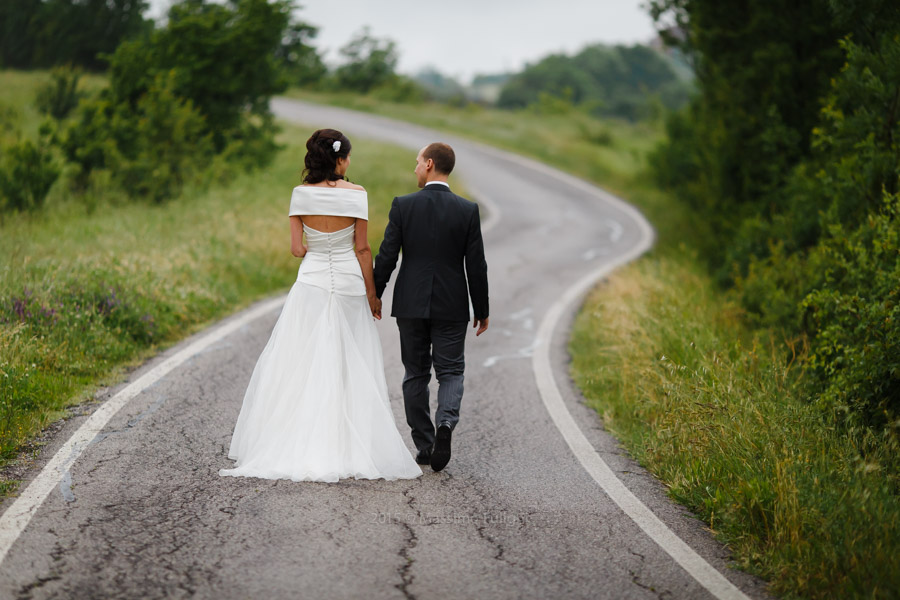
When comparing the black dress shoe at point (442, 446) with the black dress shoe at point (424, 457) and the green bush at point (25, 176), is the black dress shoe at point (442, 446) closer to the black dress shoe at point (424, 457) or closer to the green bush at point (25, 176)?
the black dress shoe at point (424, 457)

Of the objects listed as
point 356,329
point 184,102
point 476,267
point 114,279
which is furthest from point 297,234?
point 184,102

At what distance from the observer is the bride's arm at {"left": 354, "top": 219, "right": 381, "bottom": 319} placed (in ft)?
18.6

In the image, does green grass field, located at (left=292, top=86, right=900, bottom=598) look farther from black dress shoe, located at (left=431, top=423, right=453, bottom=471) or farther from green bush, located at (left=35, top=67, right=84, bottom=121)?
green bush, located at (left=35, top=67, right=84, bottom=121)

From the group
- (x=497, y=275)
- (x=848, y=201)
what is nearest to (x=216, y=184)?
(x=497, y=275)

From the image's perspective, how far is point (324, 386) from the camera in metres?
5.43

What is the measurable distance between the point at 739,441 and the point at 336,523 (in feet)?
9.06

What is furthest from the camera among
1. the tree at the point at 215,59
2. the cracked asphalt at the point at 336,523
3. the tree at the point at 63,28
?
the tree at the point at 63,28

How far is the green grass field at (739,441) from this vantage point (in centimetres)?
414

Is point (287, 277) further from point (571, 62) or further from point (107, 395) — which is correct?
point (571, 62)

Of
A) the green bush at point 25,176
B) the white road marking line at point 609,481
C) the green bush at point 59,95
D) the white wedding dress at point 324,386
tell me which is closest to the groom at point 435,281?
the white wedding dress at point 324,386

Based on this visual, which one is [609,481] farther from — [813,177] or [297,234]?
[813,177]

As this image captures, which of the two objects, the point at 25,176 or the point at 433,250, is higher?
the point at 433,250

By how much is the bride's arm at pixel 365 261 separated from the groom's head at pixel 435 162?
1.70 ft

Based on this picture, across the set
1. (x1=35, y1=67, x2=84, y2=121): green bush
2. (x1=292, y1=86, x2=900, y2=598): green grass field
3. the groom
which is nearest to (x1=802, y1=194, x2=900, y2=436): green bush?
(x1=292, y1=86, x2=900, y2=598): green grass field
